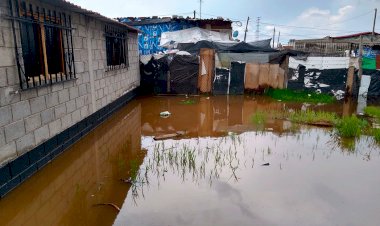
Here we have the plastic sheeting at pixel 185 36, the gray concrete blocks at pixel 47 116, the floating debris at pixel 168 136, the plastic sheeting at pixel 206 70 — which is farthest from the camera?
the plastic sheeting at pixel 185 36

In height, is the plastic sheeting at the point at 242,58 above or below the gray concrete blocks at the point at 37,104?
above

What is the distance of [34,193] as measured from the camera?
3.83 meters

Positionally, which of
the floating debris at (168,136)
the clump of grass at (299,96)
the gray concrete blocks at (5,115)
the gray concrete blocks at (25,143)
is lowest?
the floating debris at (168,136)

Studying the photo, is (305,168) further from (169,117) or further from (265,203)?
(169,117)

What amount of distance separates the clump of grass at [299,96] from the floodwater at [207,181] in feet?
12.6

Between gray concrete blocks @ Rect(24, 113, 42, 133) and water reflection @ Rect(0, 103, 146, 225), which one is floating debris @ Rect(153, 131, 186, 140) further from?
gray concrete blocks @ Rect(24, 113, 42, 133)

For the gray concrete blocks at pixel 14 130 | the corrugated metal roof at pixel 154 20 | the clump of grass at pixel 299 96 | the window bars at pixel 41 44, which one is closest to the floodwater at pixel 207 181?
the gray concrete blocks at pixel 14 130

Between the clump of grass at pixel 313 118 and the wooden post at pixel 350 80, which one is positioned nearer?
the clump of grass at pixel 313 118

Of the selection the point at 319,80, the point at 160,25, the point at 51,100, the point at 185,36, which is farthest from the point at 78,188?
the point at 160,25

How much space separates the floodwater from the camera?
337 cm

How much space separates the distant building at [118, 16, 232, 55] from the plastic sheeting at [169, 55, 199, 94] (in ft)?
22.0

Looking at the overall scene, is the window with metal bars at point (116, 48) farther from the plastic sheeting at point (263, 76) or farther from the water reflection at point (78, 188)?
the plastic sheeting at point (263, 76)

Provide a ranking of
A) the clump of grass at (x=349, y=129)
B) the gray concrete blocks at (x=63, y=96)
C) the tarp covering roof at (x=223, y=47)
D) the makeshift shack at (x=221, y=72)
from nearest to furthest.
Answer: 1. the gray concrete blocks at (x=63, y=96)
2. the clump of grass at (x=349, y=129)
3. the makeshift shack at (x=221, y=72)
4. the tarp covering roof at (x=223, y=47)

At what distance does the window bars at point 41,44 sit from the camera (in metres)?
4.11
